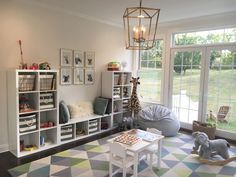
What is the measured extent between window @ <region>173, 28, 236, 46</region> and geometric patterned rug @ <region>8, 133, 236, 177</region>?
233 centimetres

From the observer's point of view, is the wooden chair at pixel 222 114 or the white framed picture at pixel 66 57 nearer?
the white framed picture at pixel 66 57

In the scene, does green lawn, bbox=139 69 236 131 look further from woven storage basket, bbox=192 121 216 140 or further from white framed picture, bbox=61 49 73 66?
white framed picture, bbox=61 49 73 66

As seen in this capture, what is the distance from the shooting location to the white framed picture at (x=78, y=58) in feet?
14.4

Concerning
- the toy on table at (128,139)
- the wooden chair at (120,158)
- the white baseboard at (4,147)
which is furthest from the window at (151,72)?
the white baseboard at (4,147)

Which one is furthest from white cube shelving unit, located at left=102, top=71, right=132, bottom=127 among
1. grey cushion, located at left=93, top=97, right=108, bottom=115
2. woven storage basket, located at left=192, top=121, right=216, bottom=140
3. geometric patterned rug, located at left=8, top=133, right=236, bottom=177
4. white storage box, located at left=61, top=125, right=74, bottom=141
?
woven storage basket, located at left=192, top=121, right=216, bottom=140

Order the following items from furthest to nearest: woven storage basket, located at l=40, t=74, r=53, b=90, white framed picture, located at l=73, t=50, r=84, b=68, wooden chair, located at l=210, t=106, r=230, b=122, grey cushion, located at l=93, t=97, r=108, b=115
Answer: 1. grey cushion, located at l=93, t=97, r=108, b=115
2. white framed picture, located at l=73, t=50, r=84, b=68
3. wooden chair, located at l=210, t=106, r=230, b=122
4. woven storage basket, located at l=40, t=74, r=53, b=90

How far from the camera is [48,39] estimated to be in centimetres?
390

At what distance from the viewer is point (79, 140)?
413 centimetres

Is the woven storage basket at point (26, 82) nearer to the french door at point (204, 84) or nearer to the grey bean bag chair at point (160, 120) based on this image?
the grey bean bag chair at point (160, 120)

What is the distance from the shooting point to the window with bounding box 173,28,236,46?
4172 millimetres

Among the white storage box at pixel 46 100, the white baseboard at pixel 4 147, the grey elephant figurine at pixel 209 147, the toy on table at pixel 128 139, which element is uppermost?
the white storage box at pixel 46 100

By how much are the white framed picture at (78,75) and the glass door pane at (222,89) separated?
9.60ft

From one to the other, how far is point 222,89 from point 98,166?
313cm

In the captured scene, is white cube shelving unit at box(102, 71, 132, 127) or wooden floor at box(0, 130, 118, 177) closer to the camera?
wooden floor at box(0, 130, 118, 177)
